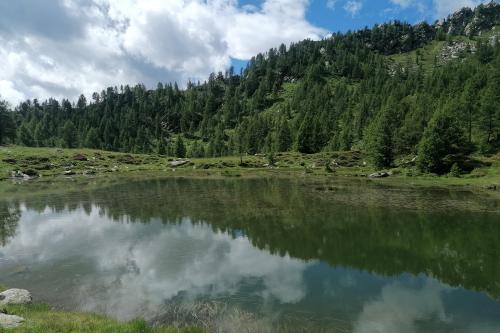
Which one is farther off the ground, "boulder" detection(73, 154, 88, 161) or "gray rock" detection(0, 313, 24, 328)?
"boulder" detection(73, 154, 88, 161)

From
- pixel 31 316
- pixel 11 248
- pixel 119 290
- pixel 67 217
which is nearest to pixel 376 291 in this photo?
pixel 119 290

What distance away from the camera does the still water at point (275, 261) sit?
16625mm

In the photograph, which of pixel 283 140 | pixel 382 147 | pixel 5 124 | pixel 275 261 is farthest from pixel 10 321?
pixel 5 124

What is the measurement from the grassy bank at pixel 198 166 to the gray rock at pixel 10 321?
8103 cm

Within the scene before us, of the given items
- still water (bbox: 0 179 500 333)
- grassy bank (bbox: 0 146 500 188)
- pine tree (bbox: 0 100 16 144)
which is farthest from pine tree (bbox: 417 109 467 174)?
→ pine tree (bbox: 0 100 16 144)

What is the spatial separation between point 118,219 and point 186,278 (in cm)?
2067

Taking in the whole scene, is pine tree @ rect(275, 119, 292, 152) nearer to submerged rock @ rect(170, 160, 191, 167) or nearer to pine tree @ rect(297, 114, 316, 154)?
pine tree @ rect(297, 114, 316, 154)

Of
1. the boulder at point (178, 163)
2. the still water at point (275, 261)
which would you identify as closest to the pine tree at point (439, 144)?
the still water at point (275, 261)

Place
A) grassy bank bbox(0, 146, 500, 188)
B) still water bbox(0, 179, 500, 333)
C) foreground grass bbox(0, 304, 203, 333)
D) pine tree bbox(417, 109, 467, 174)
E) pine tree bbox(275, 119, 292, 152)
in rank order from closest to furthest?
foreground grass bbox(0, 304, 203, 333) < still water bbox(0, 179, 500, 333) < pine tree bbox(417, 109, 467, 174) < grassy bank bbox(0, 146, 500, 188) < pine tree bbox(275, 119, 292, 152)

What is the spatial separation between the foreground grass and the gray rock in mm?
219

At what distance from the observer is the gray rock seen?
1173cm

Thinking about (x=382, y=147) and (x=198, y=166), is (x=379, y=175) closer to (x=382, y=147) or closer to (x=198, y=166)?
(x=382, y=147)

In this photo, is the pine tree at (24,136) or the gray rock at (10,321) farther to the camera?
the pine tree at (24,136)

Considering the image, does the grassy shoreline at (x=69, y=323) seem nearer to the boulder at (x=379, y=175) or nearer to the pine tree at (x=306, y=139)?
the boulder at (x=379, y=175)
